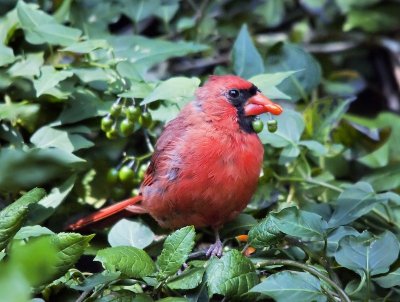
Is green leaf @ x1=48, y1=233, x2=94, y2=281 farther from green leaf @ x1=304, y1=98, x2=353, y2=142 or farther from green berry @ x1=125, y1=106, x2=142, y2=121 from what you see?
green leaf @ x1=304, y1=98, x2=353, y2=142

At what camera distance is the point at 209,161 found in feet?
8.12

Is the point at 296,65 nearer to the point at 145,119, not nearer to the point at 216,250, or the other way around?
the point at 145,119

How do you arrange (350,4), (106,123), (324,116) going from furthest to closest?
(350,4)
(324,116)
(106,123)

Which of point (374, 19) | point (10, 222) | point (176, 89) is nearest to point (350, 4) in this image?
point (374, 19)

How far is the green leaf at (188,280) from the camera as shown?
2.03 m

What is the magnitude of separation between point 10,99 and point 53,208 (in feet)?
1.86

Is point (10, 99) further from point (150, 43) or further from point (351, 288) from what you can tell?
point (351, 288)

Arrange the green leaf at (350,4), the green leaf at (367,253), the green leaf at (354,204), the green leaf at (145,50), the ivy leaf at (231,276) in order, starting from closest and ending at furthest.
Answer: the ivy leaf at (231,276) < the green leaf at (367,253) < the green leaf at (354,204) < the green leaf at (145,50) < the green leaf at (350,4)

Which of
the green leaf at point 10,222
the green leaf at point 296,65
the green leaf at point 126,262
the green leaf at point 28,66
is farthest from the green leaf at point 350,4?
the green leaf at point 10,222

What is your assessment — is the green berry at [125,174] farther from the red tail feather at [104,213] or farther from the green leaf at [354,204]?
the green leaf at [354,204]

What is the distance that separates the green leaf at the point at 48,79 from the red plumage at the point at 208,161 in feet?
1.44

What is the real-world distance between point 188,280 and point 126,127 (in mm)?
822

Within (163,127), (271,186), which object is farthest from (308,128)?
(163,127)

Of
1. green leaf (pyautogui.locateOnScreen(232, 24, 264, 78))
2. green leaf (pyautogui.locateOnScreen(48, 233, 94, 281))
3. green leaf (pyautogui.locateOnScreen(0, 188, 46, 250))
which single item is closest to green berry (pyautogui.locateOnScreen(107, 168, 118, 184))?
green leaf (pyautogui.locateOnScreen(232, 24, 264, 78))
